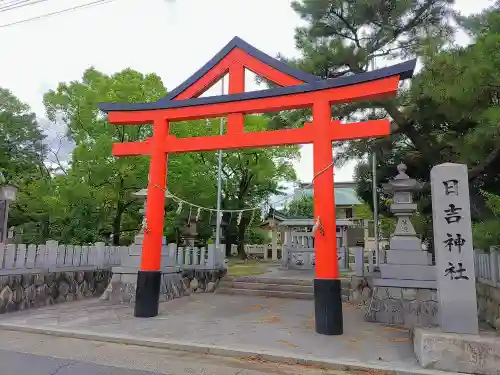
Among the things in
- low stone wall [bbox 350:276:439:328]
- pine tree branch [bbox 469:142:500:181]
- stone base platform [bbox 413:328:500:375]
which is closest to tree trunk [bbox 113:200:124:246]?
low stone wall [bbox 350:276:439:328]

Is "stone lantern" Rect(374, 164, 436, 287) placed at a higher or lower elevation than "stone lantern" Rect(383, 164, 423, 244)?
lower

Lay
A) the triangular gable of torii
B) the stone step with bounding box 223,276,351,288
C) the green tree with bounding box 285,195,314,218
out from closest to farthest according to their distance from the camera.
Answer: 1. the triangular gable of torii
2. the stone step with bounding box 223,276,351,288
3. the green tree with bounding box 285,195,314,218

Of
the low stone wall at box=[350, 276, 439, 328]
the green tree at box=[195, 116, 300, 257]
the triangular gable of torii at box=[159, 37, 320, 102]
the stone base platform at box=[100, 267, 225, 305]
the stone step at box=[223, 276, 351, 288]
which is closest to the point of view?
the triangular gable of torii at box=[159, 37, 320, 102]

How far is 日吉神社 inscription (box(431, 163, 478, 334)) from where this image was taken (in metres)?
5.46

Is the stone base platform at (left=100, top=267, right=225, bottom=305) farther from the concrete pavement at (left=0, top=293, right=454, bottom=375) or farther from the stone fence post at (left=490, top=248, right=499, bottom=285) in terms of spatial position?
the stone fence post at (left=490, top=248, right=499, bottom=285)

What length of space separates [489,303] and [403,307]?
1.85 m

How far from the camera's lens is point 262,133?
26.4ft

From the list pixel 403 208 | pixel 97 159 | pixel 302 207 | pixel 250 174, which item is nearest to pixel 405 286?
pixel 403 208

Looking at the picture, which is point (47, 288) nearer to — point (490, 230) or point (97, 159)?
point (97, 159)

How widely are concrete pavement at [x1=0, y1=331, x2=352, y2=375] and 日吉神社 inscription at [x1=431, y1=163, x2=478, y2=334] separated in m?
1.99

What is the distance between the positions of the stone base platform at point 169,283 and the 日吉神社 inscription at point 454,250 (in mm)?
8336

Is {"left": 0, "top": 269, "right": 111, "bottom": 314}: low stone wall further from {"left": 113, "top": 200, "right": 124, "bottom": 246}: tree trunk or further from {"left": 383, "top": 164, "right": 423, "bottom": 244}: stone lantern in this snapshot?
{"left": 383, "top": 164, "right": 423, "bottom": 244}: stone lantern

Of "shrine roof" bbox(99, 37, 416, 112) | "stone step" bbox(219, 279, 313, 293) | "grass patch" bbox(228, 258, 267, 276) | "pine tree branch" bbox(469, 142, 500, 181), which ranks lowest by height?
"stone step" bbox(219, 279, 313, 293)

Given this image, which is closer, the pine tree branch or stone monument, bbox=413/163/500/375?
stone monument, bbox=413/163/500/375
